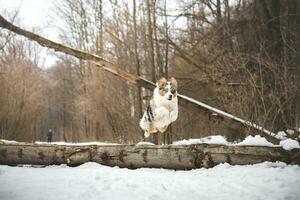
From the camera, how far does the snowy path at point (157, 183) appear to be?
11.1 feet

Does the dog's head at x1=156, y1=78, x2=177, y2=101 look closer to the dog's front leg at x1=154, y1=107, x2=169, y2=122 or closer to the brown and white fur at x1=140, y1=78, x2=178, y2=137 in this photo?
the brown and white fur at x1=140, y1=78, x2=178, y2=137

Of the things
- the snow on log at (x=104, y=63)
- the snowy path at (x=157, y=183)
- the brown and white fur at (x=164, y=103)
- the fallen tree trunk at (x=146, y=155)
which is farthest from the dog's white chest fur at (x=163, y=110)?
the snow on log at (x=104, y=63)

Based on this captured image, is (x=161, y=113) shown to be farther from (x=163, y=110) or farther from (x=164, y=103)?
(x=164, y=103)

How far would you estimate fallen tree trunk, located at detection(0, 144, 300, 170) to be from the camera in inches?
175

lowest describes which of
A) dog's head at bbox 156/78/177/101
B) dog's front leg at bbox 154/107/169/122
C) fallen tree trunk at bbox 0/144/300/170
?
fallen tree trunk at bbox 0/144/300/170

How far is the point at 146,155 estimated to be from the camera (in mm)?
4906

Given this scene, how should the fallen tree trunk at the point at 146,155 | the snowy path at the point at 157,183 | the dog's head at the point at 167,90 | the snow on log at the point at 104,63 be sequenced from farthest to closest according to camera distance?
the snow on log at the point at 104,63, the dog's head at the point at 167,90, the fallen tree trunk at the point at 146,155, the snowy path at the point at 157,183

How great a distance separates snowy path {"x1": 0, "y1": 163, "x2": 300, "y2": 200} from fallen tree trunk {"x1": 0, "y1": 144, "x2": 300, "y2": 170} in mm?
194

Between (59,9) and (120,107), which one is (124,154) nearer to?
(120,107)

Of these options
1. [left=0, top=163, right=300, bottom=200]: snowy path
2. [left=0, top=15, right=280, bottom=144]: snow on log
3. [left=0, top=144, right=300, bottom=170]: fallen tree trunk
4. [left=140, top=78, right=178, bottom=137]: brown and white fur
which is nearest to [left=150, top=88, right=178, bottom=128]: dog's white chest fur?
[left=140, top=78, right=178, bottom=137]: brown and white fur

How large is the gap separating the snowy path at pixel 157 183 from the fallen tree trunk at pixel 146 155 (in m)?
0.19

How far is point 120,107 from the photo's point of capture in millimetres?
14828

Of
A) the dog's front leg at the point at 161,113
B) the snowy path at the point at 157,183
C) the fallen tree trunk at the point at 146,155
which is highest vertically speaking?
the dog's front leg at the point at 161,113

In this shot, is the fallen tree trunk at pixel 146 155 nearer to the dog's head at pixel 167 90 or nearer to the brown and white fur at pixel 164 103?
the brown and white fur at pixel 164 103
